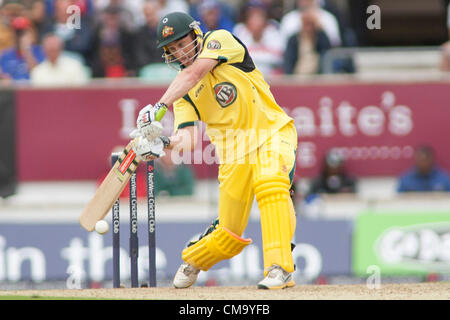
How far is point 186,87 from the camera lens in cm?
628

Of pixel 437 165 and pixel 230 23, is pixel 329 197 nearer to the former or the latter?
pixel 437 165

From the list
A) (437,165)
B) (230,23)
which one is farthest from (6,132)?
(437,165)

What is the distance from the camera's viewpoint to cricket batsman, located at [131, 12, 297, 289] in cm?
633

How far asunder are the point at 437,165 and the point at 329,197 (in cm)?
152

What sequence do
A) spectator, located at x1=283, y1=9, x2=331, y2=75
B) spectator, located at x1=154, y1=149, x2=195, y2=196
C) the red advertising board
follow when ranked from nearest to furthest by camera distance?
spectator, located at x1=154, y1=149, x2=195, y2=196 < the red advertising board < spectator, located at x1=283, y1=9, x2=331, y2=75

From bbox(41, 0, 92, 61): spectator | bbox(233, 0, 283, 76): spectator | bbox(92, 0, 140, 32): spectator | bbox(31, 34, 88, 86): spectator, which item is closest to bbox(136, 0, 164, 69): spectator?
bbox(92, 0, 140, 32): spectator

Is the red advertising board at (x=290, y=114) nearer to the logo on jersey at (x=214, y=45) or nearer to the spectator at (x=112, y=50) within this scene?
the spectator at (x=112, y=50)

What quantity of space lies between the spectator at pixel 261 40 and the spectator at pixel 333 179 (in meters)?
1.32

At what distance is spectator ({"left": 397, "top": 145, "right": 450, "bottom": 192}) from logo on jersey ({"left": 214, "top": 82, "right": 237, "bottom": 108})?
4.71m

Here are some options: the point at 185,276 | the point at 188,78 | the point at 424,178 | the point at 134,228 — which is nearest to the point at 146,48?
the point at 424,178

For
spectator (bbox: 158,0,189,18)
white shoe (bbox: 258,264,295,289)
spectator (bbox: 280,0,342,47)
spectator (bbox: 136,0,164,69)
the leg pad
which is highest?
spectator (bbox: 158,0,189,18)

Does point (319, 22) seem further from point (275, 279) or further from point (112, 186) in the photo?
point (275, 279)

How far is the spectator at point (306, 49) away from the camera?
11344mm

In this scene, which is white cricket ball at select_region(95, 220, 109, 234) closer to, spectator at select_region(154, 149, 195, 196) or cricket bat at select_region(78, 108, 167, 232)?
cricket bat at select_region(78, 108, 167, 232)
